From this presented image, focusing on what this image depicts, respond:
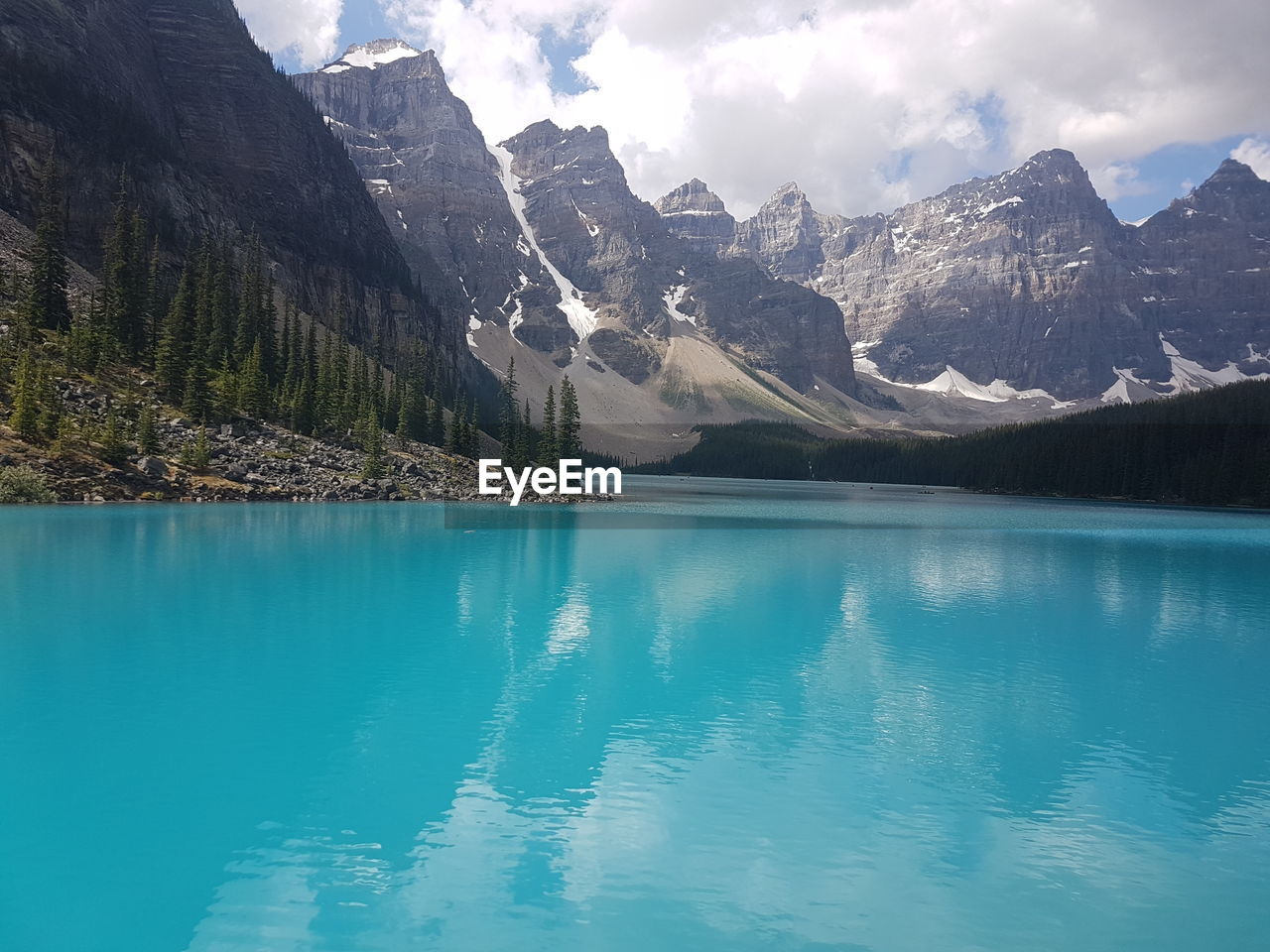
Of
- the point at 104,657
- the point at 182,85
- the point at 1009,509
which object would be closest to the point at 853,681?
the point at 104,657

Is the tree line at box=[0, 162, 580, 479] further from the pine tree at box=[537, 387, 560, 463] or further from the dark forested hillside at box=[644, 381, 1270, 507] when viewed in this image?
the dark forested hillside at box=[644, 381, 1270, 507]

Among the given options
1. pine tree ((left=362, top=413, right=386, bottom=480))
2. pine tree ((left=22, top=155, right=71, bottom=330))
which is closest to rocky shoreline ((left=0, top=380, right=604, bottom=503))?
pine tree ((left=362, top=413, right=386, bottom=480))

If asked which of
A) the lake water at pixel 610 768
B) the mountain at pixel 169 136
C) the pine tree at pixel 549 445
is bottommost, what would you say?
the lake water at pixel 610 768

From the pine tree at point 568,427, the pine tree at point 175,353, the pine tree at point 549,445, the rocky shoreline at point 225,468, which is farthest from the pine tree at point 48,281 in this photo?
the pine tree at point 568,427

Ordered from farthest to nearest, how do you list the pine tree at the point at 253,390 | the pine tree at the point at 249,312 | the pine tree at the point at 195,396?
the pine tree at the point at 249,312 < the pine tree at the point at 253,390 < the pine tree at the point at 195,396

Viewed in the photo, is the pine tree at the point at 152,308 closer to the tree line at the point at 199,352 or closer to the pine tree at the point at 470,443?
the tree line at the point at 199,352

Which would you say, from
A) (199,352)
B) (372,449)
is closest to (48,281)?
(199,352)

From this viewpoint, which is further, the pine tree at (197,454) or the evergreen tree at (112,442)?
the pine tree at (197,454)

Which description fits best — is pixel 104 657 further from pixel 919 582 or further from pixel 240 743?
pixel 919 582
